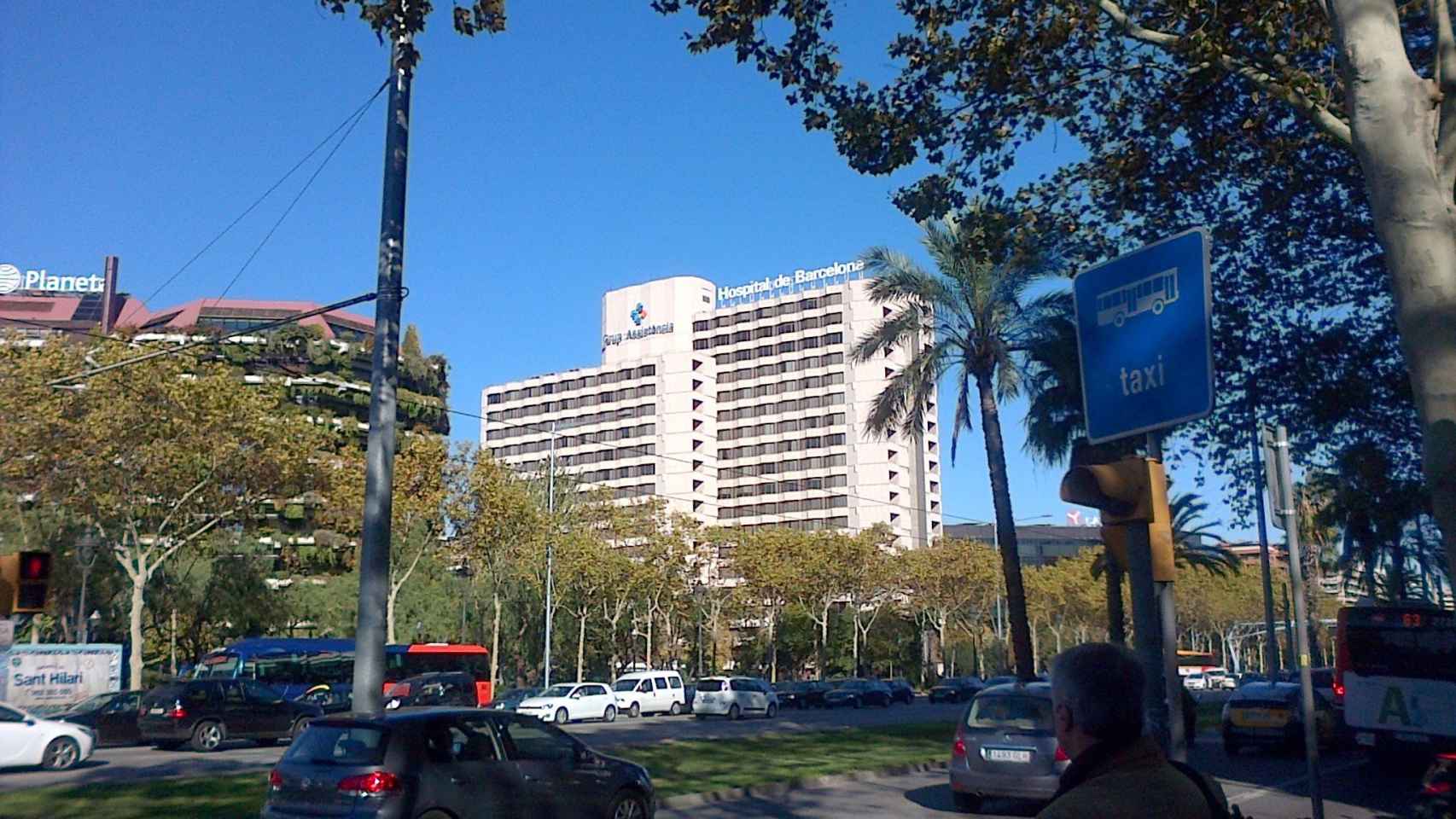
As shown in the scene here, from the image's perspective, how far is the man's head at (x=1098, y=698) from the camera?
3.03 meters

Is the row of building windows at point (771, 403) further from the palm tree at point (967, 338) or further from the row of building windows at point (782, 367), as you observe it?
the palm tree at point (967, 338)

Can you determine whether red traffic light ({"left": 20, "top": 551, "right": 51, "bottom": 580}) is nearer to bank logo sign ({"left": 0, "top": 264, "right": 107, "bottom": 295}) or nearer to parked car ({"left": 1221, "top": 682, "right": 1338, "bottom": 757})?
parked car ({"left": 1221, "top": 682, "right": 1338, "bottom": 757})

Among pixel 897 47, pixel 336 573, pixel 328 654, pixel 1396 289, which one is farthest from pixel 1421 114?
pixel 336 573

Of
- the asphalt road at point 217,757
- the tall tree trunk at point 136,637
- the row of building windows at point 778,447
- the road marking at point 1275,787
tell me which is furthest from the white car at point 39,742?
the row of building windows at point 778,447

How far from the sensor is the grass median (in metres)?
14.7

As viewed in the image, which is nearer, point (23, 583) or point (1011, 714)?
point (23, 583)

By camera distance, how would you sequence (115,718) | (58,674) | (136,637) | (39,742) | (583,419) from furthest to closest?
1. (583,419)
2. (136,637)
3. (58,674)
4. (115,718)
5. (39,742)

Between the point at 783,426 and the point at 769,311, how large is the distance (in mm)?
11832

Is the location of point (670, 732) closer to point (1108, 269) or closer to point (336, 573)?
point (1108, 269)

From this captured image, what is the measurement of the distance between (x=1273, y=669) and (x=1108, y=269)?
3197 cm

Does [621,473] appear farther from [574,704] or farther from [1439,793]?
[1439,793]

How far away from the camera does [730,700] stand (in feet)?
156

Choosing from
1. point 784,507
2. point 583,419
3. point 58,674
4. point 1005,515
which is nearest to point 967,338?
point 1005,515

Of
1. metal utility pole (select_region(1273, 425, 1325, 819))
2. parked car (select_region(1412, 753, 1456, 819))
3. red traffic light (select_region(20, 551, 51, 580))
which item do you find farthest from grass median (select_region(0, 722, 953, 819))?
parked car (select_region(1412, 753, 1456, 819))
